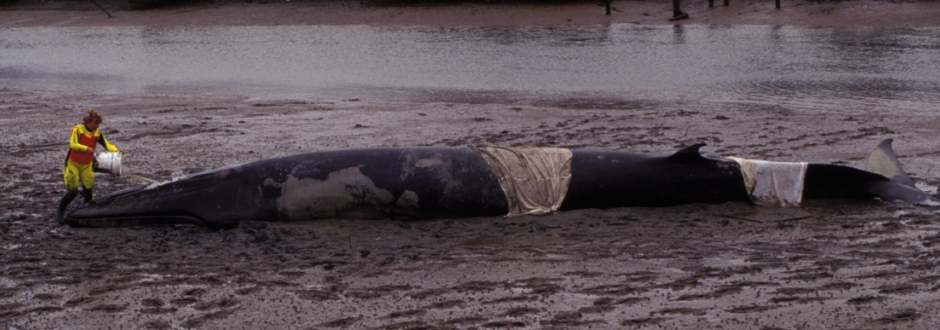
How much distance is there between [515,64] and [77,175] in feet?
40.3

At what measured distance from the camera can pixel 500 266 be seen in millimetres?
6445

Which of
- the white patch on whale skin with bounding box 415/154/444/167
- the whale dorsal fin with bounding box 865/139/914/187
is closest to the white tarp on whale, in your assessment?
the white patch on whale skin with bounding box 415/154/444/167

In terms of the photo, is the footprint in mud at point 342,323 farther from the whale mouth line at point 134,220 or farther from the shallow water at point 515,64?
the shallow water at point 515,64

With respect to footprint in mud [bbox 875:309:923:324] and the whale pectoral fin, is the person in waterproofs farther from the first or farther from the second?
the whale pectoral fin

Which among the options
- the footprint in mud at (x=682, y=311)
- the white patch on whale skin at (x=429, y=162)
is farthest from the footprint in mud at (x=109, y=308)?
the footprint in mud at (x=682, y=311)

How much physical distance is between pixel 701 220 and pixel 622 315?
2270 mm

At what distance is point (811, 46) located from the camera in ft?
64.7

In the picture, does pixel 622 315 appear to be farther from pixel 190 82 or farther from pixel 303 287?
pixel 190 82

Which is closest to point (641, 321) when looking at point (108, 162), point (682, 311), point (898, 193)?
point (682, 311)

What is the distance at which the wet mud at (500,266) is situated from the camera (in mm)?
5543

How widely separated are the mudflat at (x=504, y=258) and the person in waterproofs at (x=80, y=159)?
0.30 meters

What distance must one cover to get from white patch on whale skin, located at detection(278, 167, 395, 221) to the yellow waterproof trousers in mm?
1692

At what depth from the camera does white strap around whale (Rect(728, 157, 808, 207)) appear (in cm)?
783

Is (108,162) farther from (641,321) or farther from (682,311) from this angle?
(682,311)
